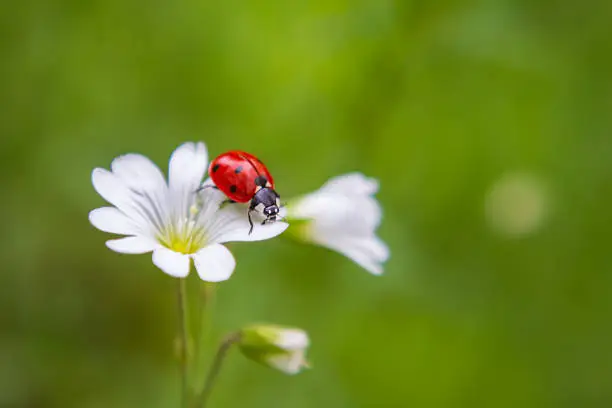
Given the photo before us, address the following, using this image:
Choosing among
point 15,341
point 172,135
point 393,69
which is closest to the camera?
point 15,341

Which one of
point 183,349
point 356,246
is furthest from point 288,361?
point 356,246

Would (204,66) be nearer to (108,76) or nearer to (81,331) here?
(108,76)

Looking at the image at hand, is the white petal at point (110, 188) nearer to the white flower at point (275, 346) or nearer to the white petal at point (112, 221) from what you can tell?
the white petal at point (112, 221)

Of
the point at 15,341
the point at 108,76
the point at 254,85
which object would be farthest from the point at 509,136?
the point at 15,341

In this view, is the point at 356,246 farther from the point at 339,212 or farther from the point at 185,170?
the point at 185,170

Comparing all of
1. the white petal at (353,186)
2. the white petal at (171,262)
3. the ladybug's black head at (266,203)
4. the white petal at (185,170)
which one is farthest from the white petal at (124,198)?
the white petal at (353,186)
